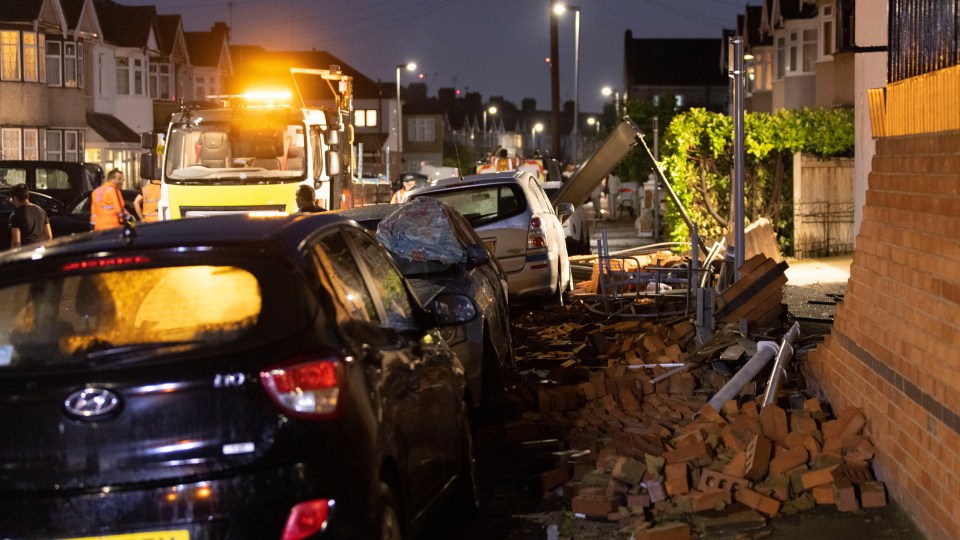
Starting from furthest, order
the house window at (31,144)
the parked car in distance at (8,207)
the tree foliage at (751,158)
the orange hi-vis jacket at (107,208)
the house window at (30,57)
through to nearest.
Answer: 1. the house window at (31,144)
2. the house window at (30,57)
3. the parked car in distance at (8,207)
4. the tree foliage at (751,158)
5. the orange hi-vis jacket at (107,208)

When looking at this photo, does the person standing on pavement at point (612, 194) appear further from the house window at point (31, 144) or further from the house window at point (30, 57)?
the house window at point (30, 57)

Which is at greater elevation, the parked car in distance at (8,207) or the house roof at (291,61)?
the house roof at (291,61)

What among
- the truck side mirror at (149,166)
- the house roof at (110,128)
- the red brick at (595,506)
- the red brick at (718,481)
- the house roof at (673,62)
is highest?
the house roof at (673,62)

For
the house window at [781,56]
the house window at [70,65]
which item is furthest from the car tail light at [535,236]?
the house window at [70,65]

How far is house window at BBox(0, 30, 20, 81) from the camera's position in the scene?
1933 inches

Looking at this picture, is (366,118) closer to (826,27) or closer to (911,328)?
(826,27)

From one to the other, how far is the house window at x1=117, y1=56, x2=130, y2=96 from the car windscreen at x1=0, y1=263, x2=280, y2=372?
59027 millimetres

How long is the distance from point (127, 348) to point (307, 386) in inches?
25.6

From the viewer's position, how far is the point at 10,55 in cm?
4925

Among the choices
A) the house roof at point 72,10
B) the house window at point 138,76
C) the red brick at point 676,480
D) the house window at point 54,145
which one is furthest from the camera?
the house window at point 138,76

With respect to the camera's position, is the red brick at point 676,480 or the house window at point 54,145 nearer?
the red brick at point 676,480

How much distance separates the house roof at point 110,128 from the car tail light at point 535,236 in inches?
1704

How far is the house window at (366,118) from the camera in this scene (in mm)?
91938

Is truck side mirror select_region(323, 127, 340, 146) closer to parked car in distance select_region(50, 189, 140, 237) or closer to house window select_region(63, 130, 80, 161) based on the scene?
parked car in distance select_region(50, 189, 140, 237)
